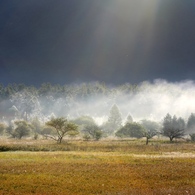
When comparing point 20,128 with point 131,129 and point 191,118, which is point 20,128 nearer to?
point 131,129

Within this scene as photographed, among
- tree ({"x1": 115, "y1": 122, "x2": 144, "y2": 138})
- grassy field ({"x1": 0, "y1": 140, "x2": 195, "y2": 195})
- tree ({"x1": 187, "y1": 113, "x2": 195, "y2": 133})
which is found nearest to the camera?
grassy field ({"x1": 0, "y1": 140, "x2": 195, "y2": 195})

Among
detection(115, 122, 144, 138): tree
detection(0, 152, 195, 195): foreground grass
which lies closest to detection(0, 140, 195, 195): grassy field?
detection(0, 152, 195, 195): foreground grass

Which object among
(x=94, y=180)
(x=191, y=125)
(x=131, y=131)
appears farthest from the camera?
(x=191, y=125)

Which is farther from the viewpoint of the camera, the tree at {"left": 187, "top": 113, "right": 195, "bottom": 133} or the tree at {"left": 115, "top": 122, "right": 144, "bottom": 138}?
the tree at {"left": 187, "top": 113, "right": 195, "bottom": 133}

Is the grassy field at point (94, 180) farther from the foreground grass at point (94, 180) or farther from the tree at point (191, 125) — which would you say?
the tree at point (191, 125)

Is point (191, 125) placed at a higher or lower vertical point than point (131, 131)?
higher

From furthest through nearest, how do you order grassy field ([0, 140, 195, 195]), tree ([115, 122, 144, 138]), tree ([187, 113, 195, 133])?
tree ([187, 113, 195, 133])
tree ([115, 122, 144, 138])
grassy field ([0, 140, 195, 195])

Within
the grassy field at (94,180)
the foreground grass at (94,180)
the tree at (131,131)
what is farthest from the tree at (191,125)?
the grassy field at (94,180)

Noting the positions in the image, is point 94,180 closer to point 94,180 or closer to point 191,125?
point 94,180

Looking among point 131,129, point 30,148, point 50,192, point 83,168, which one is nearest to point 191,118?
point 131,129

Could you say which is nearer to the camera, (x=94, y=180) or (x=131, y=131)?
(x=94, y=180)

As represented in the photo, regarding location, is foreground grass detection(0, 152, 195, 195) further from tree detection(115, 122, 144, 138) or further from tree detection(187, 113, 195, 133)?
tree detection(187, 113, 195, 133)

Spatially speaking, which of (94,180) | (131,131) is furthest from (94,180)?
(131,131)

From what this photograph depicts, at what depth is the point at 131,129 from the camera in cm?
14662
